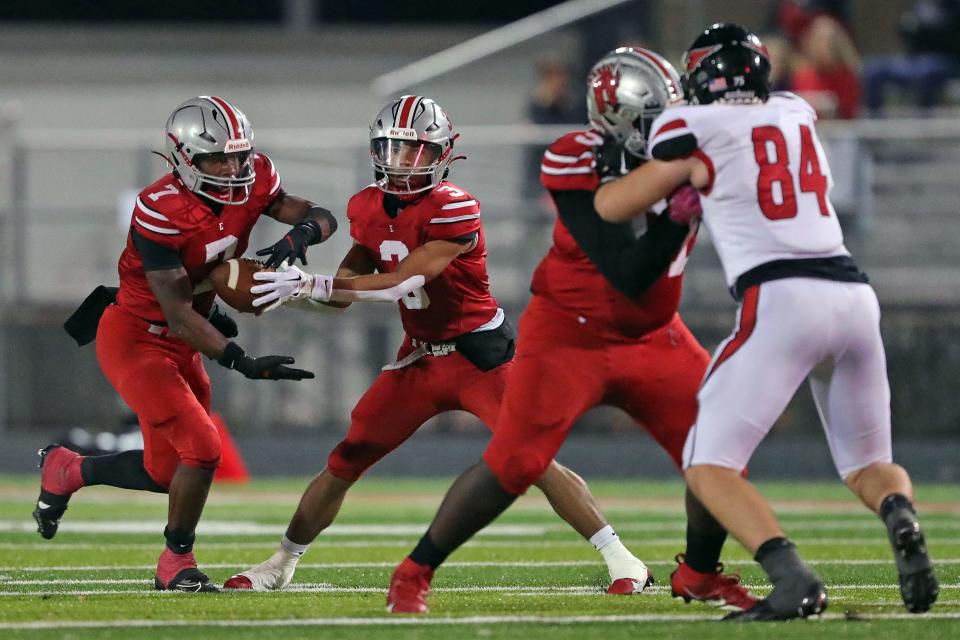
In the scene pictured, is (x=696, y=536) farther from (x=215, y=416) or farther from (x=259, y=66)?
(x=259, y=66)

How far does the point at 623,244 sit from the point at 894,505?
101 cm

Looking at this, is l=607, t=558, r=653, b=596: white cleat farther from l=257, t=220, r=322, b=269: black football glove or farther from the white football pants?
l=257, t=220, r=322, b=269: black football glove

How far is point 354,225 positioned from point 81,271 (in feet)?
22.3

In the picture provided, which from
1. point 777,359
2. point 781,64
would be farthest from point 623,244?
point 781,64

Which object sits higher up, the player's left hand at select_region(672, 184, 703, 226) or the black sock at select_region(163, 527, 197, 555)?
the player's left hand at select_region(672, 184, 703, 226)

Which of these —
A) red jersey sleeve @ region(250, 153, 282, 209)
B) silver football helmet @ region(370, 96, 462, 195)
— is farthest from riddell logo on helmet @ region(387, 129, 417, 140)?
red jersey sleeve @ region(250, 153, 282, 209)

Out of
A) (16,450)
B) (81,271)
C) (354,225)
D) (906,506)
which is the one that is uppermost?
(354,225)

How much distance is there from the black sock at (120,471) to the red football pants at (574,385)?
1.75 meters

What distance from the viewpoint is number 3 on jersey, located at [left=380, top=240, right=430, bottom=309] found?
5328 mm

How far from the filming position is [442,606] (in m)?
4.80

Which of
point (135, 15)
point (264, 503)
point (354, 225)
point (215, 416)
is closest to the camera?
point (354, 225)

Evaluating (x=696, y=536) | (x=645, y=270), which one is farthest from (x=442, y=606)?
(x=645, y=270)

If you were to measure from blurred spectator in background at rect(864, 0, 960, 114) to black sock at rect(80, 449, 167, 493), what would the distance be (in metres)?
8.08

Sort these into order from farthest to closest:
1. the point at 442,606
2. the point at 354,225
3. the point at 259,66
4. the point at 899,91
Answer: the point at 259,66, the point at 899,91, the point at 354,225, the point at 442,606
